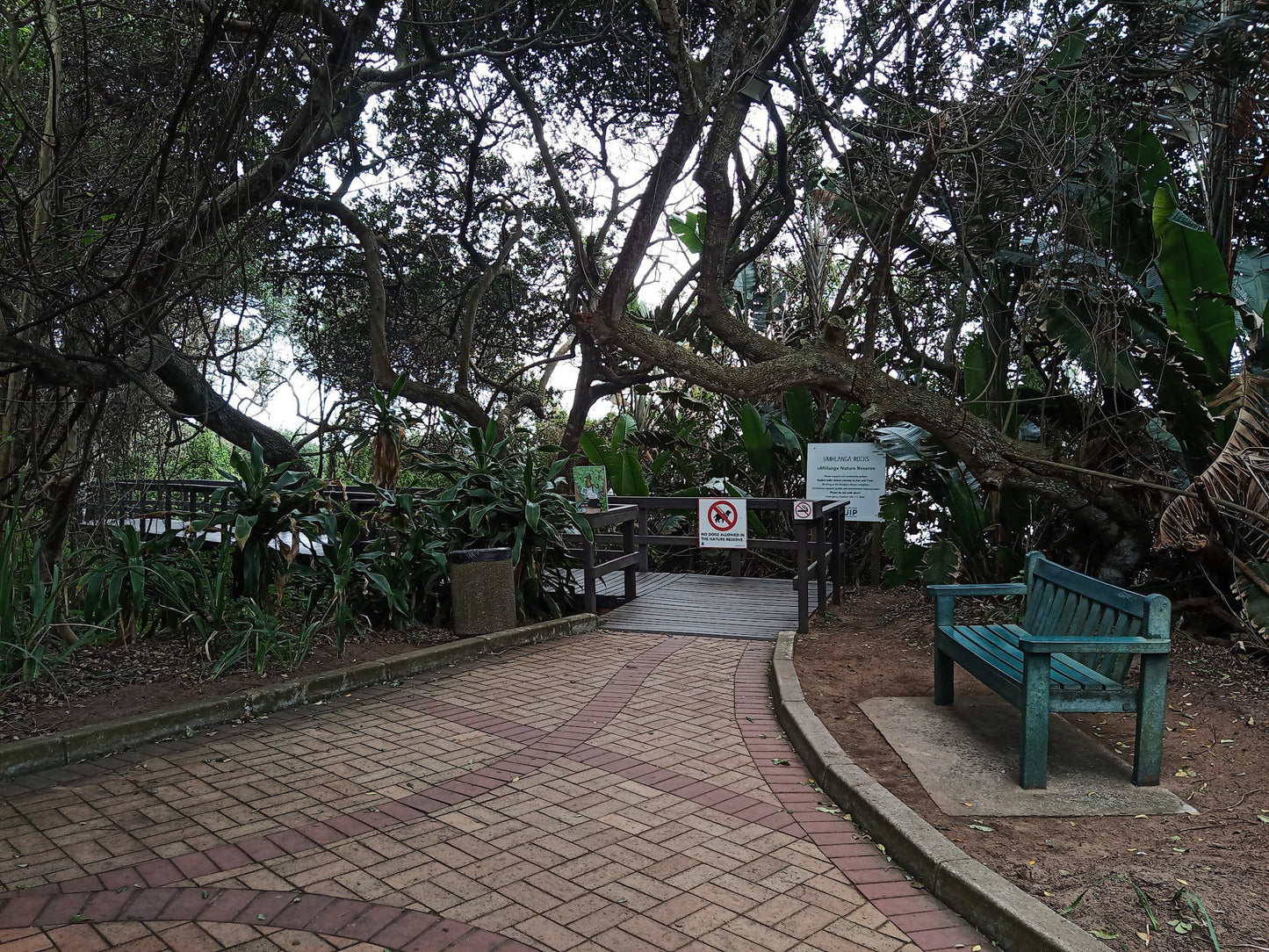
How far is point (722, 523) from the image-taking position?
31.9 ft

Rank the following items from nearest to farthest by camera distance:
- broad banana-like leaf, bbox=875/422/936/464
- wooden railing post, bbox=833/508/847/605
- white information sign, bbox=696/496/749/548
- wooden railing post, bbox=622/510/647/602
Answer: broad banana-like leaf, bbox=875/422/936/464 → white information sign, bbox=696/496/749/548 → wooden railing post, bbox=622/510/647/602 → wooden railing post, bbox=833/508/847/605

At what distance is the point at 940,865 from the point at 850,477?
694 cm

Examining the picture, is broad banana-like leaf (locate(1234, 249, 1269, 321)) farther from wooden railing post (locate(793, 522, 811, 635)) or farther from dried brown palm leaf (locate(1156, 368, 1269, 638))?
wooden railing post (locate(793, 522, 811, 635))

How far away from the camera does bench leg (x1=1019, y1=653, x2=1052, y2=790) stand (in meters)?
4.12

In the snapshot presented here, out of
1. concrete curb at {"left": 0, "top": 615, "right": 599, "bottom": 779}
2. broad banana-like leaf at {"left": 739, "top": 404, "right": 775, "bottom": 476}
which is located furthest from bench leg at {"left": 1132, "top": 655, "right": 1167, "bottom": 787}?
broad banana-like leaf at {"left": 739, "top": 404, "right": 775, "bottom": 476}

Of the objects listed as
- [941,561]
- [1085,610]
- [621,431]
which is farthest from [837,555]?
[1085,610]

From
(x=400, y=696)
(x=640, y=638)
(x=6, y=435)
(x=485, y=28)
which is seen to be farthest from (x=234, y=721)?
(x=485, y=28)

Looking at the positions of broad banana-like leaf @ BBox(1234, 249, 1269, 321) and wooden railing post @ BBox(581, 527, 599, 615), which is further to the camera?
wooden railing post @ BBox(581, 527, 599, 615)

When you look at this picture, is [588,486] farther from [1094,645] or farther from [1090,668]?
[1094,645]

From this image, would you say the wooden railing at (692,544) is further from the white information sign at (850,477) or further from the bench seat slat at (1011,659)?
the bench seat slat at (1011,659)

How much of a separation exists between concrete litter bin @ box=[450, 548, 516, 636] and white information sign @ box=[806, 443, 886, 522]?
3.93 meters

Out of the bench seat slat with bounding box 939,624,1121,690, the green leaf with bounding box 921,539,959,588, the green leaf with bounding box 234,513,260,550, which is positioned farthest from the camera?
the green leaf with bounding box 921,539,959,588

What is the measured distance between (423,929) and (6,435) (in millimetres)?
5103

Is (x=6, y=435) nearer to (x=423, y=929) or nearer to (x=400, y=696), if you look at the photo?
(x=400, y=696)
